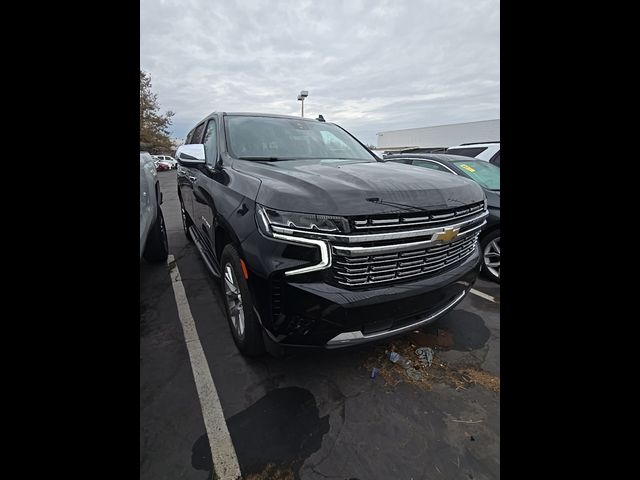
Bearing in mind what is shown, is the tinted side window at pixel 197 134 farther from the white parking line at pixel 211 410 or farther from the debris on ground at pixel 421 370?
the debris on ground at pixel 421 370

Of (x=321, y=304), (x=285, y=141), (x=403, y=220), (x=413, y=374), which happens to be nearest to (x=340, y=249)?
(x=321, y=304)

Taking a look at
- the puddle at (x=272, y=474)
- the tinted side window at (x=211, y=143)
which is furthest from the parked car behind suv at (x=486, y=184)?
the puddle at (x=272, y=474)

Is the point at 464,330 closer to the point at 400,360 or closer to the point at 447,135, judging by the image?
the point at 400,360

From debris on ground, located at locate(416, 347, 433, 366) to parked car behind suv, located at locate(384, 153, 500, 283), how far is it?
5.45 ft

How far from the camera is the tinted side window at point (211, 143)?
2955mm

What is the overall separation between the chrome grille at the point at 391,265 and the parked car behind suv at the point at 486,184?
6.10ft

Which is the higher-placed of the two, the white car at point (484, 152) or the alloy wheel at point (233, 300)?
the white car at point (484, 152)

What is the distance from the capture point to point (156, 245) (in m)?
4.34

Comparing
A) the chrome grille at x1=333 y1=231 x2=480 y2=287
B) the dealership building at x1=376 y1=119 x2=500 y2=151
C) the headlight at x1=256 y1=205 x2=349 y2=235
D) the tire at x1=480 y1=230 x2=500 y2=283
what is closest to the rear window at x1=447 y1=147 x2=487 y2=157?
the tire at x1=480 y1=230 x2=500 y2=283

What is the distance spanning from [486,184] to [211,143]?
151 inches

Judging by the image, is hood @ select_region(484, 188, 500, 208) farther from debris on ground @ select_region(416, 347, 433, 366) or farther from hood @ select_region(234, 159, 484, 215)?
debris on ground @ select_region(416, 347, 433, 366)
